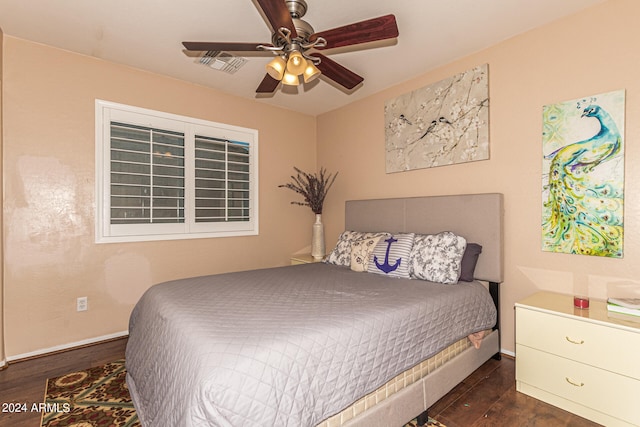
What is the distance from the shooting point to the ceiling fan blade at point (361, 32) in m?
1.60

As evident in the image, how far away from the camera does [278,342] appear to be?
1.26 m

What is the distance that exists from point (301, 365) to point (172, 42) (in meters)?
2.60

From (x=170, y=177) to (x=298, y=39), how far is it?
207cm

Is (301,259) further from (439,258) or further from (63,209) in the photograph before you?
(63,209)

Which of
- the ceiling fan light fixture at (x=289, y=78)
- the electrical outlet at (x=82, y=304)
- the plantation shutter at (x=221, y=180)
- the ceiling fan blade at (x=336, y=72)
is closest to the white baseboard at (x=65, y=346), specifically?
the electrical outlet at (x=82, y=304)

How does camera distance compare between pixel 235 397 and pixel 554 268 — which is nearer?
→ pixel 235 397

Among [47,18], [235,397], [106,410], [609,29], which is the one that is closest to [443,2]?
[609,29]

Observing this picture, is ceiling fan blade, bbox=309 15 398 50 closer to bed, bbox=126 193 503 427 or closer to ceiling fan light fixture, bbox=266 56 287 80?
ceiling fan light fixture, bbox=266 56 287 80

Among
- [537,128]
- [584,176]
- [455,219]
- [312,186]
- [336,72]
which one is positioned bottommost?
[455,219]

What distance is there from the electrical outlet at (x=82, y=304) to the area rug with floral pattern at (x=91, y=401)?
2.09 ft

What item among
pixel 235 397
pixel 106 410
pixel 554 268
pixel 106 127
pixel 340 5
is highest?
pixel 340 5

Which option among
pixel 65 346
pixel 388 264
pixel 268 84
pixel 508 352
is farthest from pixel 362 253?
pixel 65 346

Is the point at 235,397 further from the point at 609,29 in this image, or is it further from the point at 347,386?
the point at 609,29

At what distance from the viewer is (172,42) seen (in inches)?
98.3
